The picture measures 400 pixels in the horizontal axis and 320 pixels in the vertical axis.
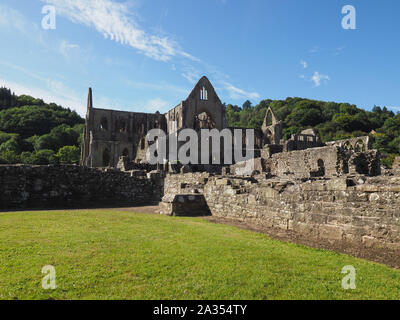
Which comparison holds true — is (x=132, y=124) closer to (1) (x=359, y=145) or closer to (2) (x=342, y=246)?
(1) (x=359, y=145)

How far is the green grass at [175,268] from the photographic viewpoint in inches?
134

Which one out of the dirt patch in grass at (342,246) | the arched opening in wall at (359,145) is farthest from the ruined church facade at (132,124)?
the dirt patch in grass at (342,246)

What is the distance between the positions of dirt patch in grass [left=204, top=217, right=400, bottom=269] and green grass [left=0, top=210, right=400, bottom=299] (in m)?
0.35

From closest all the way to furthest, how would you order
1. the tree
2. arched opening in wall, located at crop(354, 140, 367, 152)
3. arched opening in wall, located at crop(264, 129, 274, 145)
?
1. arched opening in wall, located at crop(354, 140, 367, 152)
2. arched opening in wall, located at crop(264, 129, 274, 145)
3. the tree

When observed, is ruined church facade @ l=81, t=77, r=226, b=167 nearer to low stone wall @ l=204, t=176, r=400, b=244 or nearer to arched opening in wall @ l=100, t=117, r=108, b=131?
arched opening in wall @ l=100, t=117, r=108, b=131

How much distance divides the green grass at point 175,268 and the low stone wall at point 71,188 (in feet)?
22.6

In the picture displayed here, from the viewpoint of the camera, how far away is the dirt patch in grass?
487 cm

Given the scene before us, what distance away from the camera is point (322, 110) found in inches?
4358

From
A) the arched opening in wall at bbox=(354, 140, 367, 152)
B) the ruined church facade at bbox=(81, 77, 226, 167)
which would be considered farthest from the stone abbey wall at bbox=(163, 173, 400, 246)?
the arched opening in wall at bbox=(354, 140, 367, 152)

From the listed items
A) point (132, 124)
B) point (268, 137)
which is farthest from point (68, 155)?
point (268, 137)
